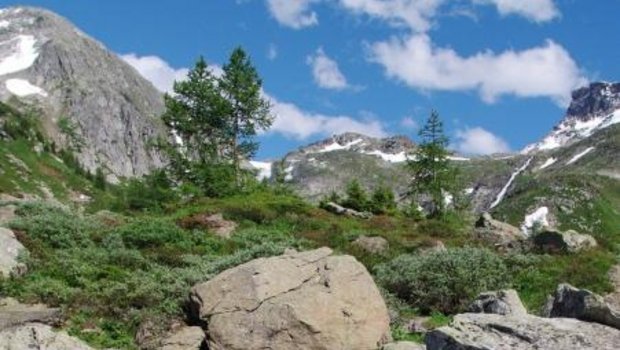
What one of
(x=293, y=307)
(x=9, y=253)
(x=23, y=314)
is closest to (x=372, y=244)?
(x=9, y=253)

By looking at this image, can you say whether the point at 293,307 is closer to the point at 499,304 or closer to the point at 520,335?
the point at 499,304

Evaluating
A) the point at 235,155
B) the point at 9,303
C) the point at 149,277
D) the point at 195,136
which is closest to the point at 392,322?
the point at 149,277

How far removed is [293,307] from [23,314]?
23.0 ft

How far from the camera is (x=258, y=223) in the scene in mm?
38875

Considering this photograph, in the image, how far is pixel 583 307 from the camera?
15.0 m

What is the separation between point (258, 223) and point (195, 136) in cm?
2980

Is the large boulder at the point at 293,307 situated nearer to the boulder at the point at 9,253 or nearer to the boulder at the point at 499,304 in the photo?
the boulder at the point at 499,304

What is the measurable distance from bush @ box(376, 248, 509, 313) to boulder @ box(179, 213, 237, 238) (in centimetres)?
1086

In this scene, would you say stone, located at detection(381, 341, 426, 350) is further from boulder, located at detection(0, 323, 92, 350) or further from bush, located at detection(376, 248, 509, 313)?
boulder, located at detection(0, 323, 92, 350)

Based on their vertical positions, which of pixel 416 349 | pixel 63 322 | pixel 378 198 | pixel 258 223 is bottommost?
pixel 63 322

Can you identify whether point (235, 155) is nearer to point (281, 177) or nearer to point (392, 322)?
point (281, 177)

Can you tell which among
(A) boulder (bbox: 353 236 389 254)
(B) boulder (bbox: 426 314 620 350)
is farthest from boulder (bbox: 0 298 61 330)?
(A) boulder (bbox: 353 236 389 254)

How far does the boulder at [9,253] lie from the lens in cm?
2288

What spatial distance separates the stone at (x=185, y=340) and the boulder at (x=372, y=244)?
47.7ft
